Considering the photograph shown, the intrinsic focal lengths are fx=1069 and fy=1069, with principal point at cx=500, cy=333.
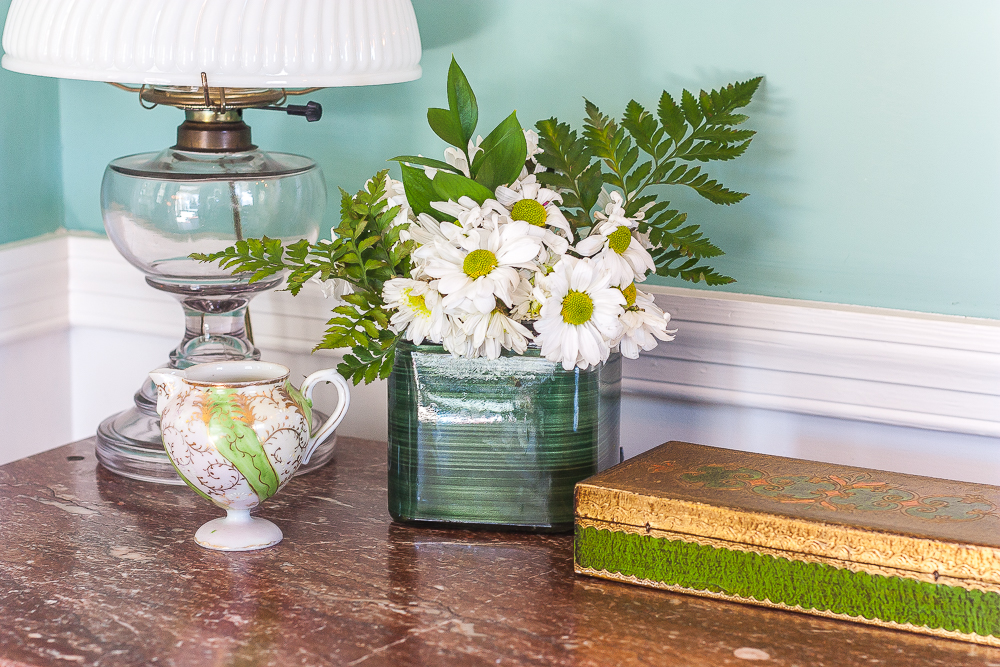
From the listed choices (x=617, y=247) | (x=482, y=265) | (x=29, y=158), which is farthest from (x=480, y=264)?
(x=29, y=158)

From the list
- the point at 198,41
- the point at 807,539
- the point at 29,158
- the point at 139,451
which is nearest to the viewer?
the point at 807,539

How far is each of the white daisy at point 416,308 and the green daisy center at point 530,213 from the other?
87 mm

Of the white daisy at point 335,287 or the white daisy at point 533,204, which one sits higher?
the white daisy at point 533,204

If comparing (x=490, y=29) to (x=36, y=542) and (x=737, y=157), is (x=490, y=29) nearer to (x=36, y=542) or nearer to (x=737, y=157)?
(x=737, y=157)

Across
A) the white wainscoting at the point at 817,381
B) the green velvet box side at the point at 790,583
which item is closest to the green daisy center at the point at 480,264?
the green velvet box side at the point at 790,583

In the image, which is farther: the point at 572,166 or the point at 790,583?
the point at 572,166

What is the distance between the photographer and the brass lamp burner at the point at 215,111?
100 cm

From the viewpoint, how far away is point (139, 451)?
107cm

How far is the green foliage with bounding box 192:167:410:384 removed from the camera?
0.87m

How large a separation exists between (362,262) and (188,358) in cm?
31

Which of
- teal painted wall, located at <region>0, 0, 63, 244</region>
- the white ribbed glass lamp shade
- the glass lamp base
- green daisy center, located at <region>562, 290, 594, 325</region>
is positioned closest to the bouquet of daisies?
green daisy center, located at <region>562, 290, 594, 325</region>

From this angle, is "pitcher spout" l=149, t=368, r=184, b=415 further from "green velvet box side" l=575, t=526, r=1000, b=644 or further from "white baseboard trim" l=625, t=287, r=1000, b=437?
"white baseboard trim" l=625, t=287, r=1000, b=437

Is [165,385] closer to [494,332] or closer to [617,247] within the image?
[494,332]

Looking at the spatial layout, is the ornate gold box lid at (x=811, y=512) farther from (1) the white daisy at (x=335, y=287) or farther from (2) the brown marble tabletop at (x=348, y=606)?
(1) the white daisy at (x=335, y=287)
